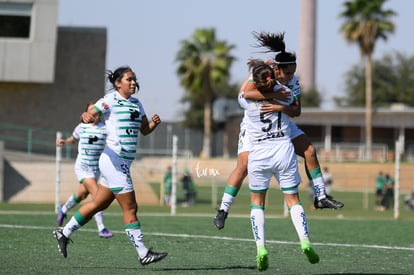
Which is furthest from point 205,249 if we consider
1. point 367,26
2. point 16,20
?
point 367,26

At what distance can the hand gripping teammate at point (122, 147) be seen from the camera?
1034 cm

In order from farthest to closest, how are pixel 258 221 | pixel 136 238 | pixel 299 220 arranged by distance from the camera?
pixel 136 238 → pixel 258 221 → pixel 299 220

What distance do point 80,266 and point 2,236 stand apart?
4004 mm

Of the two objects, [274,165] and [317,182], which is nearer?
[274,165]

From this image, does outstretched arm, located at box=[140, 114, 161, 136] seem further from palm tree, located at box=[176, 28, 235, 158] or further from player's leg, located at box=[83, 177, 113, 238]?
palm tree, located at box=[176, 28, 235, 158]

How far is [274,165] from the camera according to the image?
9.77 meters

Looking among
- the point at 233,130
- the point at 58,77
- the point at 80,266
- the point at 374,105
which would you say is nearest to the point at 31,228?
the point at 80,266

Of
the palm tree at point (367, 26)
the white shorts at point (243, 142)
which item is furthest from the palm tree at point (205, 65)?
the white shorts at point (243, 142)

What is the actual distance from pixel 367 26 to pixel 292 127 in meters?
52.3

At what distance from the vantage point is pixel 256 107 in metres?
9.76

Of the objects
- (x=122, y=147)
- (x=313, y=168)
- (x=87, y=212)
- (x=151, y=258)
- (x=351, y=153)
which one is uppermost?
(x=351, y=153)

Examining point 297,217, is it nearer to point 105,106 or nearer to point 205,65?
point 105,106

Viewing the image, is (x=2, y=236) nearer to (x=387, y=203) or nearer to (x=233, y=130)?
(x=387, y=203)

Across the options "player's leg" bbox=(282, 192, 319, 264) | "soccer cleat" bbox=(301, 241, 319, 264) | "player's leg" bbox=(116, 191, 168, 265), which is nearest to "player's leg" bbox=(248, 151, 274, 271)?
A: "player's leg" bbox=(282, 192, 319, 264)
